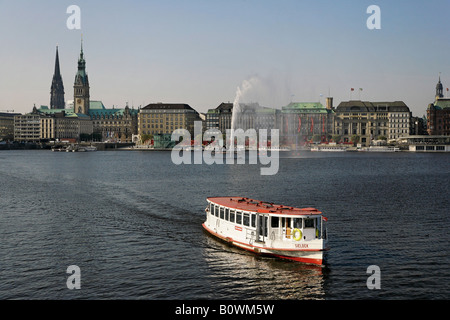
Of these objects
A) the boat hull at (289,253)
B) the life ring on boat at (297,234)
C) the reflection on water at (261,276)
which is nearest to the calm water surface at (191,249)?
the reflection on water at (261,276)

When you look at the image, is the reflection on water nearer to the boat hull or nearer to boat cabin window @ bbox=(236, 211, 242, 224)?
the boat hull

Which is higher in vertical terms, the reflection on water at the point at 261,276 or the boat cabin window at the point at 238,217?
the boat cabin window at the point at 238,217

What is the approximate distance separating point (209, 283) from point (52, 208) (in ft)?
86.7

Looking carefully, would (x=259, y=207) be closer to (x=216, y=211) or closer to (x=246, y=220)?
(x=246, y=220)

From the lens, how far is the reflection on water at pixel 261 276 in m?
24.5

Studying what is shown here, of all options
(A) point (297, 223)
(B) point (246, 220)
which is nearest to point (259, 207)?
(B) point (246, 220)

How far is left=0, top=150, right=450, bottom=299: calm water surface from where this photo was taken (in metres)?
24.9

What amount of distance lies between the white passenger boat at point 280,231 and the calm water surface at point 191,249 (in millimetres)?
625

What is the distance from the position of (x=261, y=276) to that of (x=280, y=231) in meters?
3.43

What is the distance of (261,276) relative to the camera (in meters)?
26.7

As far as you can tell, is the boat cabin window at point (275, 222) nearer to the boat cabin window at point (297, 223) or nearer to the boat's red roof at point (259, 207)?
the boat's red roof at point (259, 207)

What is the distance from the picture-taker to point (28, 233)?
36.4 metres
